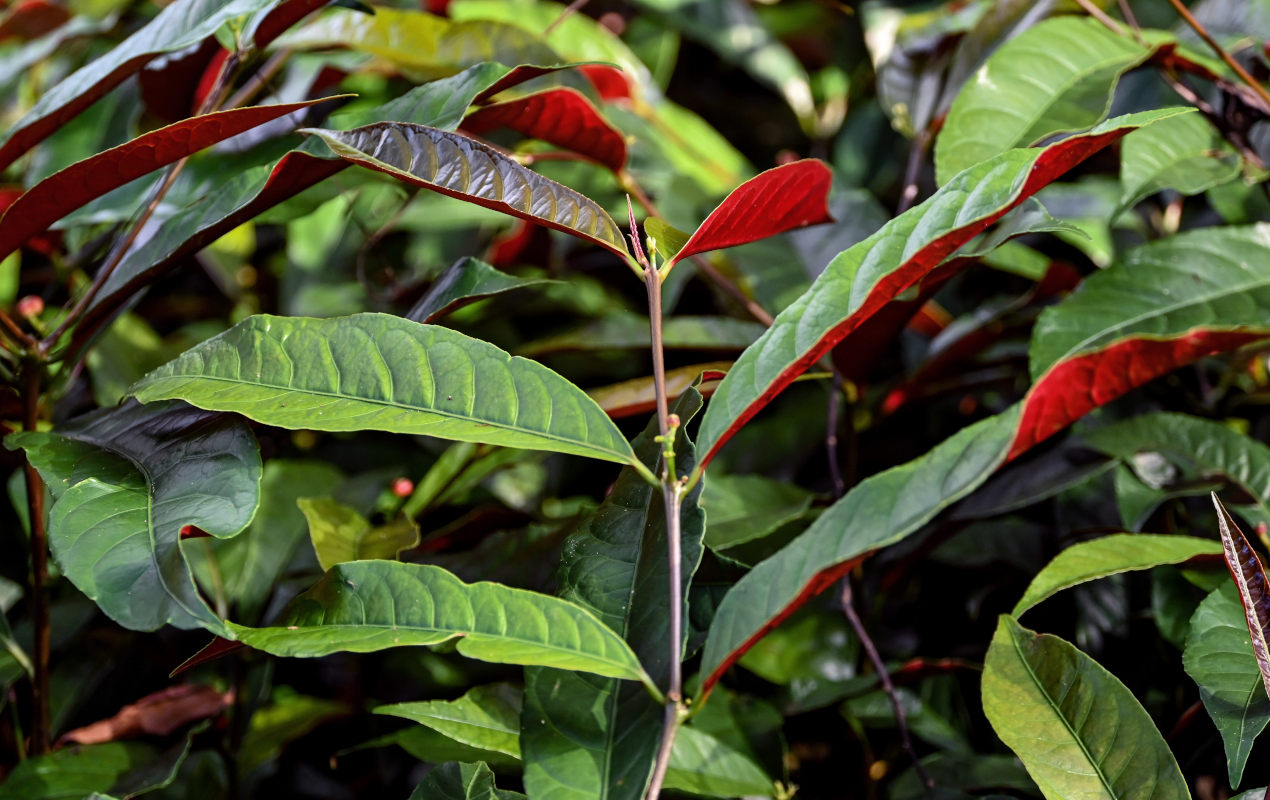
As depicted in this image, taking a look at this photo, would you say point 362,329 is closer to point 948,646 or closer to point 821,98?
point 948,646

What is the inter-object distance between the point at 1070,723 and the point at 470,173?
0.51 meters

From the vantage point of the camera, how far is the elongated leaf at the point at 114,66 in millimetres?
746

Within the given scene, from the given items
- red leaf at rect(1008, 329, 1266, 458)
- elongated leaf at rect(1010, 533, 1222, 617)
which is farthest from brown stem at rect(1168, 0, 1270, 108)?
elongated leaf at rect(1010, 533, 1222, 617)

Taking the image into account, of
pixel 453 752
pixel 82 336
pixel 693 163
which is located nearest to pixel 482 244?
pixel 693 163

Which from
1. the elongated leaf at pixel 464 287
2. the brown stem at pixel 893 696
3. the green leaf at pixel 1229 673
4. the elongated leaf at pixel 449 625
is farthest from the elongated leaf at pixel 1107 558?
the elongated leaf at pixel 464 287

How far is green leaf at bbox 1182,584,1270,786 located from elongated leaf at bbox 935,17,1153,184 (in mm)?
387

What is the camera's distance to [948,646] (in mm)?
972

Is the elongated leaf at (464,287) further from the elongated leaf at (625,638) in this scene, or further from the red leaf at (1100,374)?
the red leaf at (1100,374)

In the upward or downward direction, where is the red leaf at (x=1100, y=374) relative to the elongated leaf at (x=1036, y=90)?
downward

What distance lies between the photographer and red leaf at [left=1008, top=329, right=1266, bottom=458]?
0.61 meters

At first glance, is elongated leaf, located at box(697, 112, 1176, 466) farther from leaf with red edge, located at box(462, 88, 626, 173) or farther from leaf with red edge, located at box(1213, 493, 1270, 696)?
leaf with red edge, located at box(462, 88, 626, 173)

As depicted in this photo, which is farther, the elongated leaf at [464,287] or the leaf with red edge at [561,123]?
the leaf with red edge at [561,123]

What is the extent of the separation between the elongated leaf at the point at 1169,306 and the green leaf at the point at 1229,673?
159mm

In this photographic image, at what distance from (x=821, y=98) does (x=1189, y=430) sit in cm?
104
